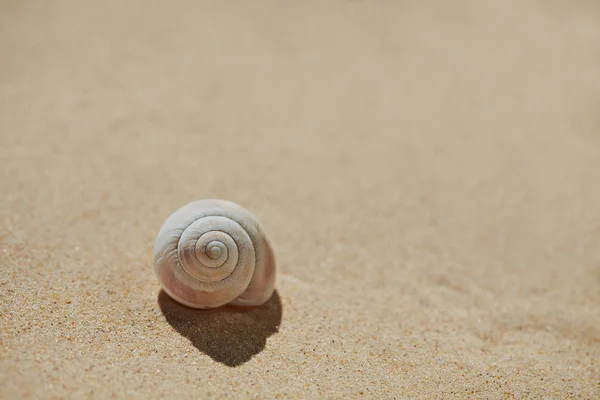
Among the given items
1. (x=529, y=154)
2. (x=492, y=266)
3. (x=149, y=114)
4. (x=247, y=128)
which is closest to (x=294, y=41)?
(x=247, y=128)

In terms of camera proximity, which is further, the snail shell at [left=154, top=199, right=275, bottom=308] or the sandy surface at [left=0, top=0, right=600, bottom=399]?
the sandy surface at [left=0, top=0, right=600, bottom=399]

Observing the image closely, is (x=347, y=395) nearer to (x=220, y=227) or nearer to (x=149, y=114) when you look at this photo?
(x=220, y=227)

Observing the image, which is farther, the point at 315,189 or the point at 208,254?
the point at 315,189

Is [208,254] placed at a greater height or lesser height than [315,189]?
lesser

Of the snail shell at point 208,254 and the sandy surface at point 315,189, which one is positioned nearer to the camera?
the snail shell at point 208,254
